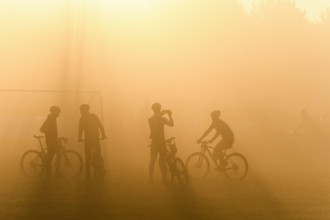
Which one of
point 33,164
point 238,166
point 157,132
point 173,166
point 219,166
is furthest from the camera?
point 33,164

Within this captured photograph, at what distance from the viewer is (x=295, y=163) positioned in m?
18.5

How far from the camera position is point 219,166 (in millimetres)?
13094

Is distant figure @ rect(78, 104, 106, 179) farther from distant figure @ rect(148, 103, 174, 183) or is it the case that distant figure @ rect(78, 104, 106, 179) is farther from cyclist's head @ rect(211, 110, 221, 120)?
cyclist's head @ rect(211, 110, 221, 120)

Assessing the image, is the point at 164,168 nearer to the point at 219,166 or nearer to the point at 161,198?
the point at 219,166

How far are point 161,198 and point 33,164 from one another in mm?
4043

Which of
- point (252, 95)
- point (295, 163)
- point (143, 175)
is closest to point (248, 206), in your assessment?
point (143, 175)

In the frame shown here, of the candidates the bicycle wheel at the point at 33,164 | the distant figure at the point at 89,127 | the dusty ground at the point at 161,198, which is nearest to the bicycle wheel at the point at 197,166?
the dusty ground at the point at 161,198

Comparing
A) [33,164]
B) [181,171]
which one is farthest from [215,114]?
[33,164]

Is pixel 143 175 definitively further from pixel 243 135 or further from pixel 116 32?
pixel 116 32

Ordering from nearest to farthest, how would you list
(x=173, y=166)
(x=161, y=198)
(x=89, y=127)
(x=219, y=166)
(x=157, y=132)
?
(x=161, y=198) → (x=173, y=166) → (x=157, y=132) → (x=89, y=127) → (x=219, y=166)

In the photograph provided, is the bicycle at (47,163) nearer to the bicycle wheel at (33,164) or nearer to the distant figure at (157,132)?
the bicycle wheel at (33,164)

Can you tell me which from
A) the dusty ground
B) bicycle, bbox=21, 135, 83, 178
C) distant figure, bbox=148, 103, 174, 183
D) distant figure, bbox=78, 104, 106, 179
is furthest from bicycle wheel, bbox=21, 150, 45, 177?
distant figure, bbox=148, 103, 174, 183

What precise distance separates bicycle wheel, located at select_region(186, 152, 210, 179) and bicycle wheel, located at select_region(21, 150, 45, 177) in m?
2.98

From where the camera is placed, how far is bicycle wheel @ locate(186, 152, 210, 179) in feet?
43.0
